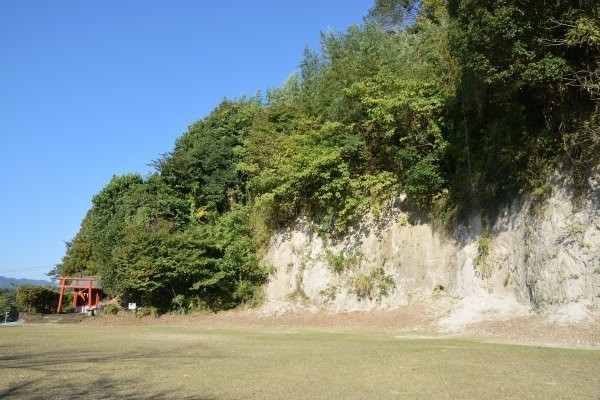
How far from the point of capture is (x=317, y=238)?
97.9 feet

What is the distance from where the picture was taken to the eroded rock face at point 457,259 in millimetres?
18031

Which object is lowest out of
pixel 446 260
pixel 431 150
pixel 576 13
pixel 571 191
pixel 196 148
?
pixel 446 260

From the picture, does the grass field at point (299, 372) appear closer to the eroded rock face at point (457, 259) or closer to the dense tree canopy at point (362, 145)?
the eroded rock face at point (457, 259)

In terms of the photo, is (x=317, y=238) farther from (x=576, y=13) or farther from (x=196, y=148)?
(x=576, y=13)

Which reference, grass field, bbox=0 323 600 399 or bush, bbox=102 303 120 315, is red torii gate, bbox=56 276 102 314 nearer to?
bush, bbox=102 303 120 315

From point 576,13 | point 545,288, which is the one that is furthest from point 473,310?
point 576,13

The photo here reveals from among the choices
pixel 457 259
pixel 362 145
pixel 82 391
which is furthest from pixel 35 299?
pixel 82 391

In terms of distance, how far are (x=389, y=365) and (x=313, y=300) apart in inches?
678

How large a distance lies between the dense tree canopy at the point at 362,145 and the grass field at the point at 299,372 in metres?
9.80

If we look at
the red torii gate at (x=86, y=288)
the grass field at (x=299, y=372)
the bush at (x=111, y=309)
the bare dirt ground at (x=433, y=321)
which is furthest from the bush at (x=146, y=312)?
the grass field at (x=299, y=372)

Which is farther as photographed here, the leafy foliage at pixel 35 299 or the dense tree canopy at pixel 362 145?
the leafy foliage at pixel 35 299

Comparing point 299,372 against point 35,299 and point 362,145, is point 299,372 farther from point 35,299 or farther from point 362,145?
point 35,299

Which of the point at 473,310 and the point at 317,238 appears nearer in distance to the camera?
the point at 473,310

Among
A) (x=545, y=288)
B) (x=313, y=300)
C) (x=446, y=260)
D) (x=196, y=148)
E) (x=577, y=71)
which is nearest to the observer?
(x=577, y=71)
